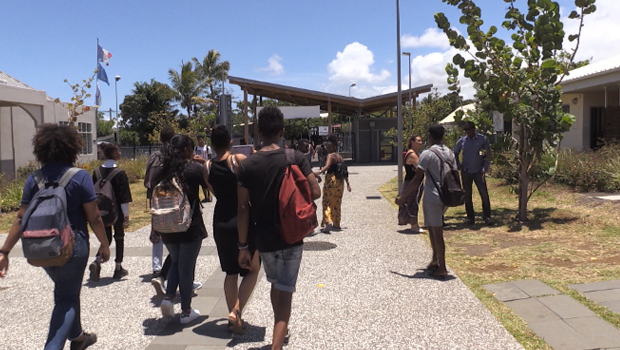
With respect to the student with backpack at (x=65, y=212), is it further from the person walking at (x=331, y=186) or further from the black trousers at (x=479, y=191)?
the black trousers at (x=479, y=191)

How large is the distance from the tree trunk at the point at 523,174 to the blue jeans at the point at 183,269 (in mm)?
6650

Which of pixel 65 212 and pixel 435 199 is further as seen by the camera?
pixel 435 199

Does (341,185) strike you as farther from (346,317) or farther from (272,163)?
(272,163)

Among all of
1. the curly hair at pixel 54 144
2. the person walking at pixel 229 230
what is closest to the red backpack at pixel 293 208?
the person walking at pixel 229 230

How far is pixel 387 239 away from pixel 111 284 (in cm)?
428

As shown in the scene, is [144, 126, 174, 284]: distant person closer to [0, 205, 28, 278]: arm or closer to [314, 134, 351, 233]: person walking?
[0, 205, 28, 278]: arm

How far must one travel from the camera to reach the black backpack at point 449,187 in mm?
5910

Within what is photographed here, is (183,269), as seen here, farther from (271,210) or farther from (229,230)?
(271,210)

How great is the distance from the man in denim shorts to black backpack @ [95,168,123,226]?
234 cm

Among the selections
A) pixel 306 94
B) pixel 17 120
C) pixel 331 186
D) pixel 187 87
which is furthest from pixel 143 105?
pixel 331 186

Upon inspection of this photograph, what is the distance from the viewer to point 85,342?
4066mm

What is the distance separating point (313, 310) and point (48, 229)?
2.56 meters

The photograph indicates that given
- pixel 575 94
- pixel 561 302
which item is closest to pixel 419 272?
pixel 561 302

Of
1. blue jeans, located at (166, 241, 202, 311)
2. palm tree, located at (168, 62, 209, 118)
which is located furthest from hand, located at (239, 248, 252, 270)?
palm tree, located at (168, 62, 209, 118)
